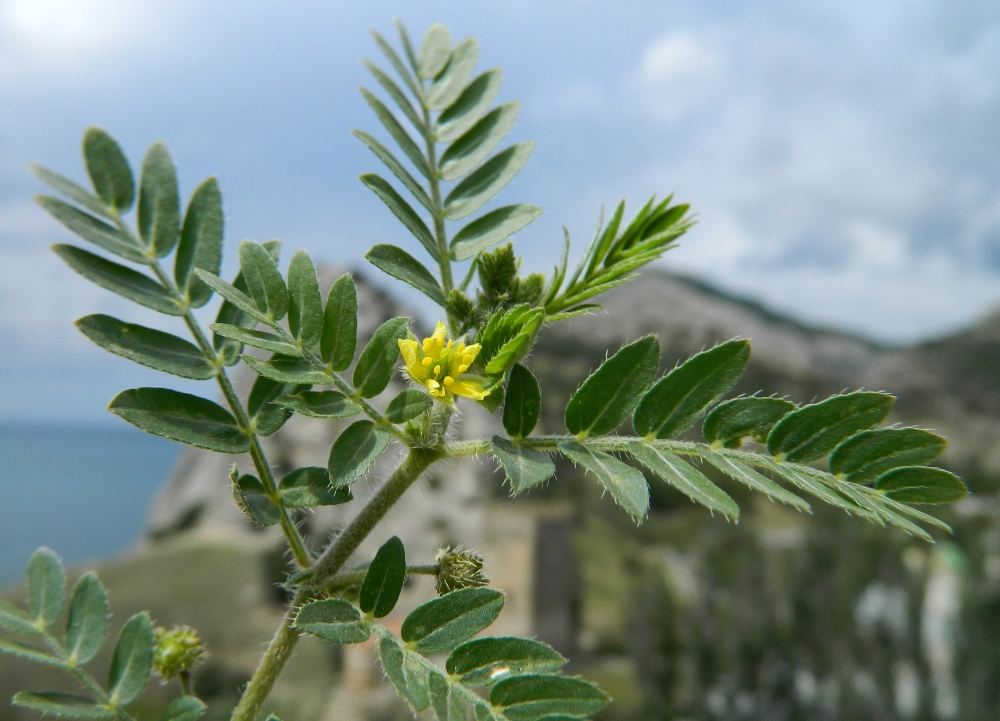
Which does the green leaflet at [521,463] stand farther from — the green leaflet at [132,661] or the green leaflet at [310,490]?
the green leaflet at [132,661]

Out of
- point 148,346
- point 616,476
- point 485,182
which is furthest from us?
point 485,182

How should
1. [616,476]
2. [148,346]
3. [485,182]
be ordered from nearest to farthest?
Result: [616,476] < [148,346] < [485,182]

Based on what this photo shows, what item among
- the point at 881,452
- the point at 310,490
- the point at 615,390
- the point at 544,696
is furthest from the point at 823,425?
the point at 310,490

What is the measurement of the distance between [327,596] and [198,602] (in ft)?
17.9

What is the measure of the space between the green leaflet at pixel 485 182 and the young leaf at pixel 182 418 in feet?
0.90

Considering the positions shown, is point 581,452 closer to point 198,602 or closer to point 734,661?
point 734,661

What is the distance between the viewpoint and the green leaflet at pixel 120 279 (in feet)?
2.01

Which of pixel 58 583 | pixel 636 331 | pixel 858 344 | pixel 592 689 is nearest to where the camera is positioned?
pixel 592 689

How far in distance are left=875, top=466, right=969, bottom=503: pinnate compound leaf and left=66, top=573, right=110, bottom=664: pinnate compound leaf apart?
638 millimetres

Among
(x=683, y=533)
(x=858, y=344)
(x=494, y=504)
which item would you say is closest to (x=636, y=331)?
(x=683, y=533)

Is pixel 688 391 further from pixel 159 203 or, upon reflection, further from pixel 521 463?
pixel 159 203

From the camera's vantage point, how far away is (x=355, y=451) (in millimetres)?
531

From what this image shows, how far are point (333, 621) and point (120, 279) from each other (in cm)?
34

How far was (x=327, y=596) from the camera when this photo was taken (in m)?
0.54
